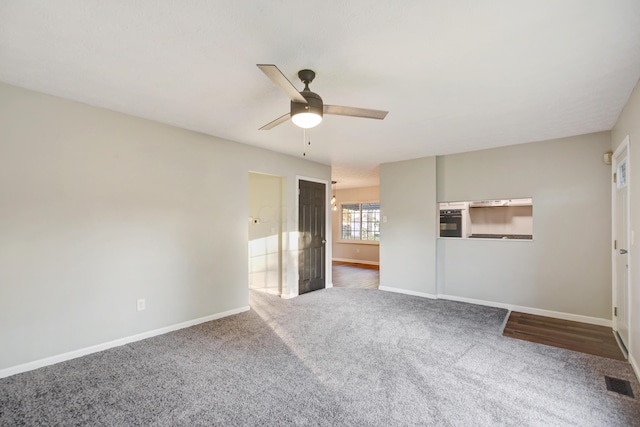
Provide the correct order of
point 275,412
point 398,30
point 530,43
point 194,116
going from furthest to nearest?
point 194,116
point 275,412
point 530,43
point 398,30

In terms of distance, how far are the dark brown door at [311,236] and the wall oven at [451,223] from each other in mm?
2154

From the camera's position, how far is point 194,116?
3248mm

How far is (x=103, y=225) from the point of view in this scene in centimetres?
304

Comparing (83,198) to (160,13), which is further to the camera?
(83,198)

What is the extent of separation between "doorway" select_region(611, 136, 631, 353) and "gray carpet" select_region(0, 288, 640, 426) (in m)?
0.75

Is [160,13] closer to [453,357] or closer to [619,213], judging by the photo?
[453,357]

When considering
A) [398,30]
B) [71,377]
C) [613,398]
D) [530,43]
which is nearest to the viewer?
[398,30]

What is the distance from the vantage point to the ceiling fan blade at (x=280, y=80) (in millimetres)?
1698

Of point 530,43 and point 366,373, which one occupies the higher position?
point 530,43

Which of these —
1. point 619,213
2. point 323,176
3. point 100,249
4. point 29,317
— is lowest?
point 29,317

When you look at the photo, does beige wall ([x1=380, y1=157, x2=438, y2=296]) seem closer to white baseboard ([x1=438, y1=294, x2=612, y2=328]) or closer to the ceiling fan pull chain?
white baseboard ([x1=438, y1=294, x2=612, y2=328])

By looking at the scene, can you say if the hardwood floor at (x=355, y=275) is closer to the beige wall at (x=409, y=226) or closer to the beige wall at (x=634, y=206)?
the beige wall at (x=409, y=226)

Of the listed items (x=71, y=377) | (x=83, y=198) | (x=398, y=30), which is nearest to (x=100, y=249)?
(x=83, y=198)

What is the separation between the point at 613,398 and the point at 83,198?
4782mm
